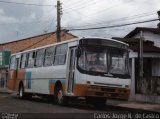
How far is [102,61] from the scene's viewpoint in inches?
826

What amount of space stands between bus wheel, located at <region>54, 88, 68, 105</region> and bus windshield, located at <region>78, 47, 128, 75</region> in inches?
94.0

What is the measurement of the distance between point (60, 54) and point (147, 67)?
419 inches

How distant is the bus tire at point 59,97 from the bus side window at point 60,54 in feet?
4.15

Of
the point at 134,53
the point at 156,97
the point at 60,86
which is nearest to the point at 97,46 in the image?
the point at 60,86

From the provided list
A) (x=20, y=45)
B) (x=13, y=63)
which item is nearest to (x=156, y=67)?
(x=13, y=63)

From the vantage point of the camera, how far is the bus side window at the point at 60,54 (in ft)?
75.1

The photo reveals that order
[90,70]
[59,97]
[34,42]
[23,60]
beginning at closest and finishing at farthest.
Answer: [90,70]
[59,97]
[23,60]
[34,42]

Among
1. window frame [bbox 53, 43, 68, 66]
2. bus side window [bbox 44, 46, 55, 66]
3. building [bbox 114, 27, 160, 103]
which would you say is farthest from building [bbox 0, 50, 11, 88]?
window frame [bbox 53, 43, 68, 66]

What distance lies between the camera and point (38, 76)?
1054 inches

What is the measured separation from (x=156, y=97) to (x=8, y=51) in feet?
129

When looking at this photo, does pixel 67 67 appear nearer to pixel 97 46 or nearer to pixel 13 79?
pixel 97 46

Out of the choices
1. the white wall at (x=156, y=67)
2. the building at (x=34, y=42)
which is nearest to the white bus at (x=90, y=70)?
the white wall at (x=156, y=67)

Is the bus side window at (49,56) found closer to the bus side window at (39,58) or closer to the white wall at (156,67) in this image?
the bus side window at (39,58)

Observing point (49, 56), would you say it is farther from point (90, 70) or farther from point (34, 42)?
point (34, 42)
